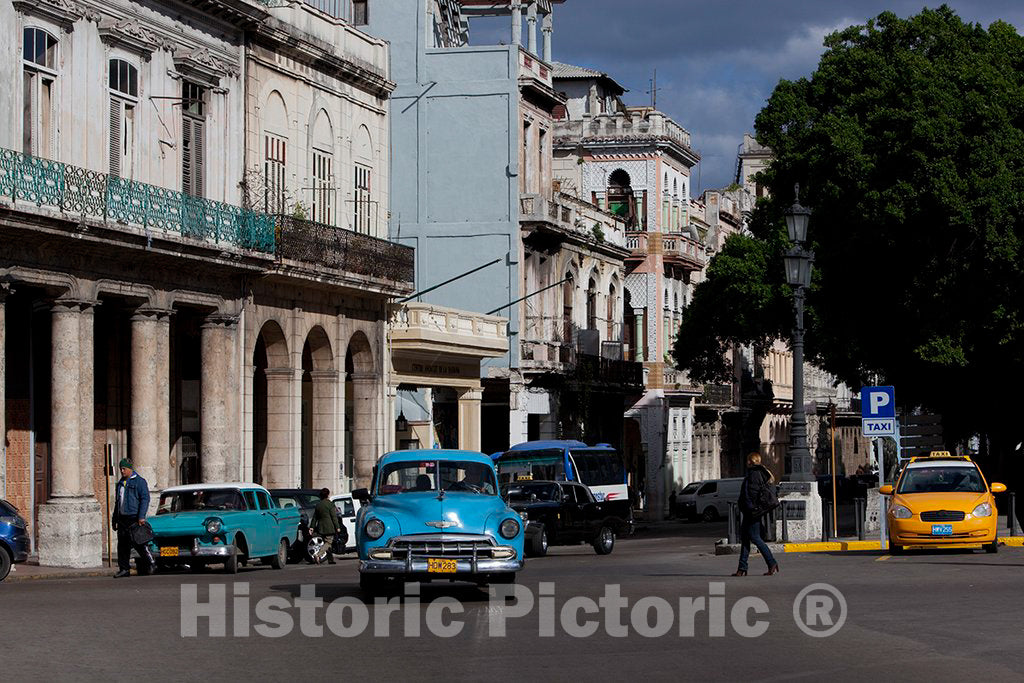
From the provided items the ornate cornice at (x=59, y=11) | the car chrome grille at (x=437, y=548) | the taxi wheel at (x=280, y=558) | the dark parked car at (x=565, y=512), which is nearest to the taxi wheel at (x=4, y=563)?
the taxi wheel at (x=280, y=558)

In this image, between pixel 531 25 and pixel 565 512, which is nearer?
pixel 565 512

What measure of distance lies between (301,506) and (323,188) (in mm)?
10490

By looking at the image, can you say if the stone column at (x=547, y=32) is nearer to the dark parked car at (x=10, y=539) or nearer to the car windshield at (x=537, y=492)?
the car windshield at (x=537, y=492)

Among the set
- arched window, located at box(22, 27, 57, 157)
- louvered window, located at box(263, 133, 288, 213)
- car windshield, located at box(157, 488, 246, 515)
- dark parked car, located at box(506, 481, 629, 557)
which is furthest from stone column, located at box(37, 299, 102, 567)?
louvered window, located at box(263, 133, 288, 213)

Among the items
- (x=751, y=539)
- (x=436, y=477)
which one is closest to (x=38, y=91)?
(x=436, y=477)

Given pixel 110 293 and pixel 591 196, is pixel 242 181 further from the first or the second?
pixel 591 196

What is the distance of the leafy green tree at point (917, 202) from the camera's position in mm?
42000

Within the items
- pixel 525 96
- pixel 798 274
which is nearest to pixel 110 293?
pixel 798 274

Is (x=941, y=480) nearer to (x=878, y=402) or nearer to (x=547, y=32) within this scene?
(x=878, y=402)

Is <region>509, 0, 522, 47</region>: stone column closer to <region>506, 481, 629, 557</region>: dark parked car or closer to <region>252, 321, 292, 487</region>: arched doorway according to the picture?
<region>252, 321, 292, 487</region>: arched doorway

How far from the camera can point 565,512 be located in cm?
3669

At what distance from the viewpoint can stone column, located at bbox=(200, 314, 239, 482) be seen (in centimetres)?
3816

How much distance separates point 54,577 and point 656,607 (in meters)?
12.6

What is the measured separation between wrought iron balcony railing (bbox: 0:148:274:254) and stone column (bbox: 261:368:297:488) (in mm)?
3696
